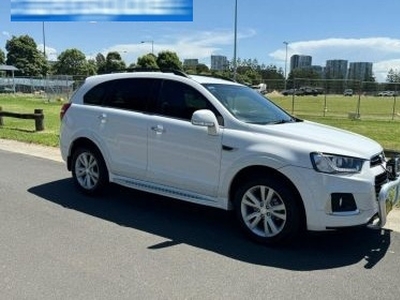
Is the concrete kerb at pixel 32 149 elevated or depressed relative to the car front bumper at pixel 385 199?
depressed

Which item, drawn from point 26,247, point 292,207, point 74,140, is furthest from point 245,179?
point 74,140

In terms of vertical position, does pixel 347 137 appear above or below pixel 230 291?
above

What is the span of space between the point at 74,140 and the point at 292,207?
3.51 metres

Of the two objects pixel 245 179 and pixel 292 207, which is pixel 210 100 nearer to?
pixel 245 179

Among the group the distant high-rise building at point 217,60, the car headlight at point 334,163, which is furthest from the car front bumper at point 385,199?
the distant high-rise building at point 217,60

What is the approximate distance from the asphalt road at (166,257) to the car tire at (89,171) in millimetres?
310

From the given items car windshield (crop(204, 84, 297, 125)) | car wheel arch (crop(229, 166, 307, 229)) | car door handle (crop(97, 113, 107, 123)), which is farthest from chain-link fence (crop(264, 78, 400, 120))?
car wheel arch (crop(229, 166, 307, 229))

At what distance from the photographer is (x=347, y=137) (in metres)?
5.54

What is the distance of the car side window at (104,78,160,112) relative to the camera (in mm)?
6434

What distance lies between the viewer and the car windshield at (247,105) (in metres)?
5.77

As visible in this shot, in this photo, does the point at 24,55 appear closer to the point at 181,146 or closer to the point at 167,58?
the point at 167,58

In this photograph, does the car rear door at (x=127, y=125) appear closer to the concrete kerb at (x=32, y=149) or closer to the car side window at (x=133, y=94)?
the car side window at (x=133, y=94)

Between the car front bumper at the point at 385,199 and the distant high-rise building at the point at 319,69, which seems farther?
the distant high-rise building at the point at 319,69

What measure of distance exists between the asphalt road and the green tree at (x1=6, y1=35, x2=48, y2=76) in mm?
91118
